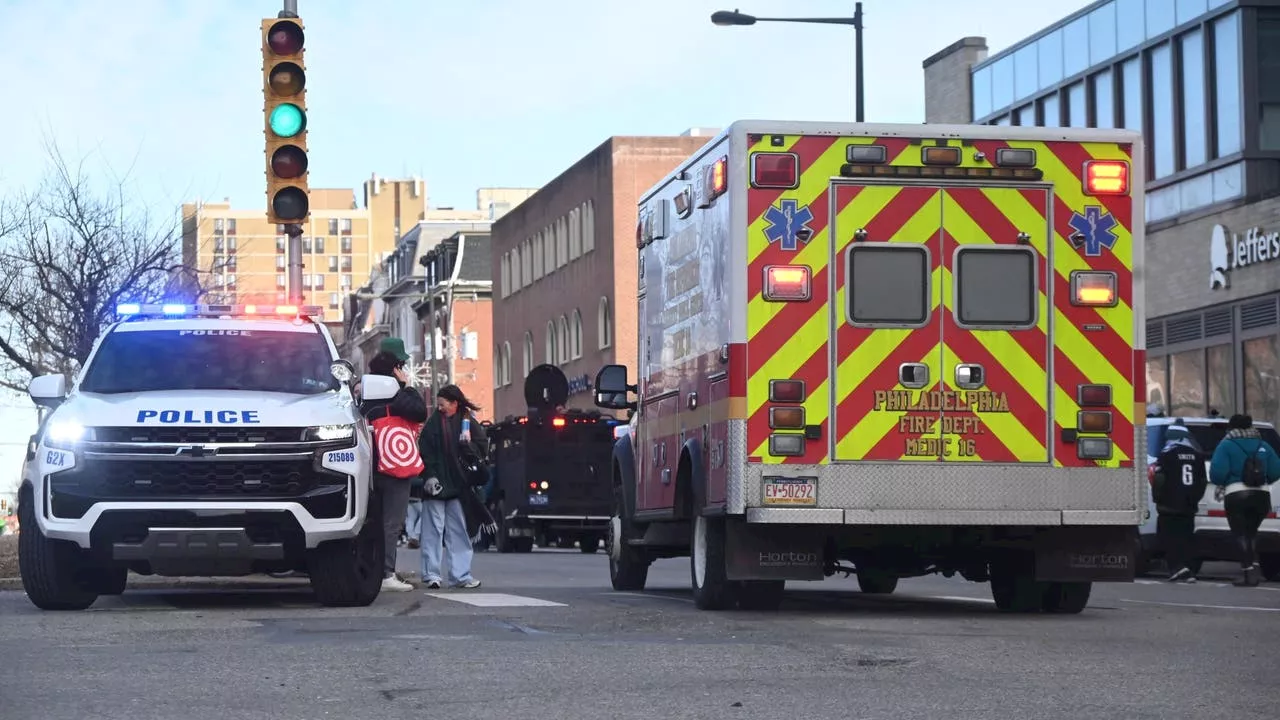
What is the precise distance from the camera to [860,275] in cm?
1323

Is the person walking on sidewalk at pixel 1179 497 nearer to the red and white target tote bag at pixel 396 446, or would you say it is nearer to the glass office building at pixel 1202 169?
the red and white target tote bag at pixel 396 446

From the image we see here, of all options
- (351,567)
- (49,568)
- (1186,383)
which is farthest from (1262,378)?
(49,568)

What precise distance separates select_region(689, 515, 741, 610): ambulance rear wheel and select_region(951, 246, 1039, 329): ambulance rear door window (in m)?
1.97

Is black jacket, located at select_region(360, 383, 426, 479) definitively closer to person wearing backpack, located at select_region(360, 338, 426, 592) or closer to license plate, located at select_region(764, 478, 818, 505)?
person wearing backpack, located at select_region(360, 338, 426, 592)

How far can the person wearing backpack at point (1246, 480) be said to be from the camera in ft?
66.9

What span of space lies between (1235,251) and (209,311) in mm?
23206

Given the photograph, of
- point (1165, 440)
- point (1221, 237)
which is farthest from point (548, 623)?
point (1221, 237)

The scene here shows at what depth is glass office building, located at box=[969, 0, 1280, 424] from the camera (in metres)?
34.6

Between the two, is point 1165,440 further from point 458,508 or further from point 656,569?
point 458,508

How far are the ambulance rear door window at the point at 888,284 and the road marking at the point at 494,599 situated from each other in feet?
8.99

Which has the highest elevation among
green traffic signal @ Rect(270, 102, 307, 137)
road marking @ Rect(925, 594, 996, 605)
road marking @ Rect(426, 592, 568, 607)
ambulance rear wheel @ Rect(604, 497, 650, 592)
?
green traffic signal @ Rect(270, 102, 307, 137)

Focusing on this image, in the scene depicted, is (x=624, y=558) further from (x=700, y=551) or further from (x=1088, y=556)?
(x=1088, y=556)

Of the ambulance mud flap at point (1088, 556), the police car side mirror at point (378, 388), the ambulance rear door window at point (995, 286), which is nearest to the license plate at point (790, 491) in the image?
the ambulance rear door window at point (995, 286)

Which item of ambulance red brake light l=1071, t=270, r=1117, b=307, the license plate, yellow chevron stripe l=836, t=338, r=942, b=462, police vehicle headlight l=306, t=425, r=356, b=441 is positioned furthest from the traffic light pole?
ambulance red brake light l=1071, t=270, r=1117, b=307
